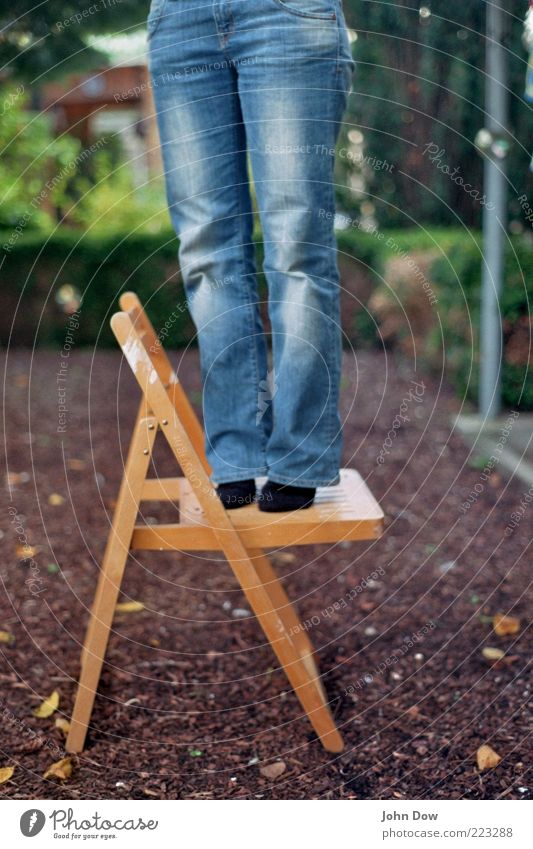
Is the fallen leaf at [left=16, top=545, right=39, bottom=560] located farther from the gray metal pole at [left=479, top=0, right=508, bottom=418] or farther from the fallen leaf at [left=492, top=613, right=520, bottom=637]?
the gray metal pole at [left=479, top=0, right=508, bottom=418]

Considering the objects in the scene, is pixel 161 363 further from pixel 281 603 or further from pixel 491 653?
pixel 491 653

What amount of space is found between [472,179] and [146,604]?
459 centimetres

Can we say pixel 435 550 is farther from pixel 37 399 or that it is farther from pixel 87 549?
pixel 37 399

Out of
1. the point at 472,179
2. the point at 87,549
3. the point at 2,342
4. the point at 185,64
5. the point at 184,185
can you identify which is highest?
the point at 185,64

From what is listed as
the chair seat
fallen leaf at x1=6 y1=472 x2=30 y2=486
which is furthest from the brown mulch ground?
the chair seat

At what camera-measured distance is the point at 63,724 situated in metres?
2.56

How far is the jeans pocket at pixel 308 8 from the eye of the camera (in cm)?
203

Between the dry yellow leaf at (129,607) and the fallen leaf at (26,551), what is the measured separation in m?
0.57

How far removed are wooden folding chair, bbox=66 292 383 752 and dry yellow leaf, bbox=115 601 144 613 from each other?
91cm

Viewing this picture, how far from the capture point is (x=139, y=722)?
2.58 meters

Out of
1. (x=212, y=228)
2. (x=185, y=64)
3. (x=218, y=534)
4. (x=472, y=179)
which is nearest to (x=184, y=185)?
(x=212, y=228)

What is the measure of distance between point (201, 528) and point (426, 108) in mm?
5594

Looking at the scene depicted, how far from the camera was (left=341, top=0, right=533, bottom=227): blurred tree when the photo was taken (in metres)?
5.48
